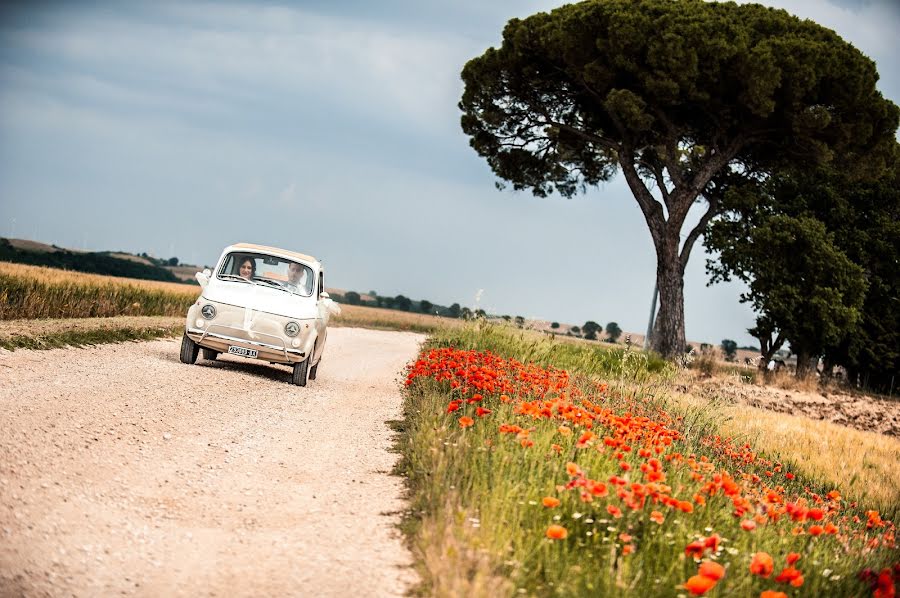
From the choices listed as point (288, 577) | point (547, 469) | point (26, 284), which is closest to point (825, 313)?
point (26, 284)

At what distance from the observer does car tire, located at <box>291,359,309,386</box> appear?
12703 millimetres

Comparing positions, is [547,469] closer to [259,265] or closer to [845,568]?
[845,568]

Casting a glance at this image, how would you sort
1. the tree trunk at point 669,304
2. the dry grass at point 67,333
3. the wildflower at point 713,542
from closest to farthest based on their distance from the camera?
the wildflower at point 713,542 → the dry grass at point 67,333 → the tree trunk at point 669,304

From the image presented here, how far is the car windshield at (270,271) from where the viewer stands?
1366cm

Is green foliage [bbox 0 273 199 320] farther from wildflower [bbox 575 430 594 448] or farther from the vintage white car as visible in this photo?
wildflower [bbox 575 430 594 448]

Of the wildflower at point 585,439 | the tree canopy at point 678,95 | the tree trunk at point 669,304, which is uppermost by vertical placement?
the tree canopy at point 678,95

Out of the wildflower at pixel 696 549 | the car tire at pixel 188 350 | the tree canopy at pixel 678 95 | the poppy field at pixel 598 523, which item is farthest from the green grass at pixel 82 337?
the tree canopy at pixel 678 95

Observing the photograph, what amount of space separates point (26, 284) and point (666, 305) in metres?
18.9

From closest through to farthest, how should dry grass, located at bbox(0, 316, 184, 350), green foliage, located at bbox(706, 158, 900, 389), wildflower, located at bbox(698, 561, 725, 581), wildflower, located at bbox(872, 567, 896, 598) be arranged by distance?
wildflower, located at bbox(698, 561, 725, 581), wildflower, located at bbox(872, 567, 896, 598), dry grass, located at bbox(0, 316, 184, 350), green foliage, located at bbox(706, 158, 900, 389)

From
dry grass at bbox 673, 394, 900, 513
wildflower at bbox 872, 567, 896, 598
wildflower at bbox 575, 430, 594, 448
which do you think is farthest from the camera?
dry grass at bbox 673, 394, 900, 513

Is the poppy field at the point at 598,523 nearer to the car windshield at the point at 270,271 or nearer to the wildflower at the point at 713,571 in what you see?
the wildflower at the point at 713,571

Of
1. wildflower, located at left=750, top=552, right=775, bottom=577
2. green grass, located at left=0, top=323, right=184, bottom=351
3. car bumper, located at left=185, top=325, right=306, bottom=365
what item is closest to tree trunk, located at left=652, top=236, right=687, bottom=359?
green grass, located at left=0, top=323, right=184, bottom=351

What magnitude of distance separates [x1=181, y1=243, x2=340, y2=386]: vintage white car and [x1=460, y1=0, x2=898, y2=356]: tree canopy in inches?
611

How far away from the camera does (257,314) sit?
1263cm
